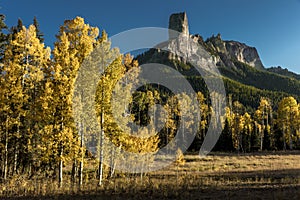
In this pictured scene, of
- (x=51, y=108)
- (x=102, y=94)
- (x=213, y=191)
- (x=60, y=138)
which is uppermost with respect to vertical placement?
(x=102, y=94)

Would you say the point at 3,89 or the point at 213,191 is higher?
the point at 3,89

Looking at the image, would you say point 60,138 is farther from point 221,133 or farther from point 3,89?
point 221,133

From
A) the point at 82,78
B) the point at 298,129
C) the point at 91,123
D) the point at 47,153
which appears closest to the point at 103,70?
the point at 82,78

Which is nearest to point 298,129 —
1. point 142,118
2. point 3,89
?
point 142,118

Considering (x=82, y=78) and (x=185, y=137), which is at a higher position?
(x=82, y=78)

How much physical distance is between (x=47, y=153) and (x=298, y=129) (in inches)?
2215

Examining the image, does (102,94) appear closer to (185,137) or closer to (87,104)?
(87,104)

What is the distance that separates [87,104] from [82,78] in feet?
4.84

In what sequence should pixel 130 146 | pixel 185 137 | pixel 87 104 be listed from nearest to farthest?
pixel 87 104 < pixel 130 146 < pixel 185 137

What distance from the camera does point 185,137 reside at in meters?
52.3

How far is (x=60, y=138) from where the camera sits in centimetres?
1245

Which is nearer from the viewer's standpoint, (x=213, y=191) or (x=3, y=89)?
(x=213, y=191)

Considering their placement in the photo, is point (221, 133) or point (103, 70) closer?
point (103, 70)

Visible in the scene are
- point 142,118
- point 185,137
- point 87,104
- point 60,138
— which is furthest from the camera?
point 185,137
